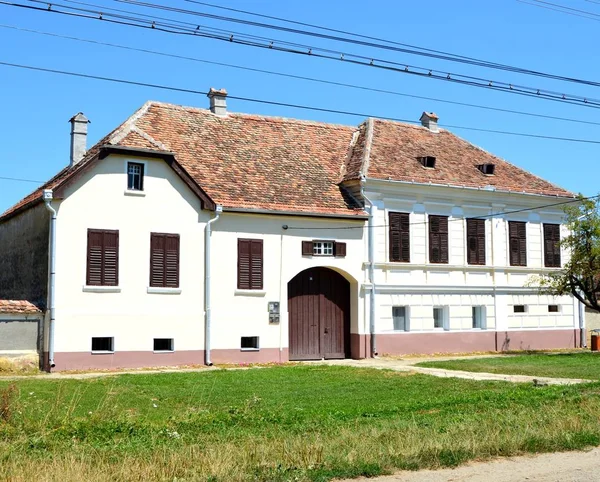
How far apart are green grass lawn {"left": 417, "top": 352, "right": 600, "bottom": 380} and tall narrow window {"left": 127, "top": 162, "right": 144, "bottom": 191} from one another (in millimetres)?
10678

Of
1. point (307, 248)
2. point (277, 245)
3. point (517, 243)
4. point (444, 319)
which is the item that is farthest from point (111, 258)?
point (517, 243)

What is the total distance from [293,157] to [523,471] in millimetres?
21970

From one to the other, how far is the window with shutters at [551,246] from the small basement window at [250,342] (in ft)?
45.5

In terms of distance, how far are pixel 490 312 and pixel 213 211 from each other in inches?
502

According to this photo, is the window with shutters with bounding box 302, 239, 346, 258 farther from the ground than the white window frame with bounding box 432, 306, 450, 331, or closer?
farther from the ground

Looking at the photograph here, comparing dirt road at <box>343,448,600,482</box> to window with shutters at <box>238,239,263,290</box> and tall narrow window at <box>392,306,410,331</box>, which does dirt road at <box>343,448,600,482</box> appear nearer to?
window with shutters at <box>238,239,263,290</box>

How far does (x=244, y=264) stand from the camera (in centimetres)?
2705

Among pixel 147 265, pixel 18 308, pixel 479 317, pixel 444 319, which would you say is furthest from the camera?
pixel 479 317

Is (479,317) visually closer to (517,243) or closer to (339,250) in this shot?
(517,243)

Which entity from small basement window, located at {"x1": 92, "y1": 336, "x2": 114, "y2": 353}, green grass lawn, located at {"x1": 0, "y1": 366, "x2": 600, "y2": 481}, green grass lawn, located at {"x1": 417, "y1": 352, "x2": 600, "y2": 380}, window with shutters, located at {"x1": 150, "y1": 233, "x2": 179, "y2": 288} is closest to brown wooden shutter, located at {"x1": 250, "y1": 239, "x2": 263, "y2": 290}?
window with shutters, located at {"x1": 150, "y1": 233, "x2": 179, "y2": 288}

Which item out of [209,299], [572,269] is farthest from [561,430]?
[572,269]

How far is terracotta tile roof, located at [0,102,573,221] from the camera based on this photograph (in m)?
27.4

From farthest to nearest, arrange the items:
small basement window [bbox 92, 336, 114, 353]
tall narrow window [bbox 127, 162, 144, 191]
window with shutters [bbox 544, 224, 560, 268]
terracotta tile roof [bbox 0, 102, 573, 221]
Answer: window with shutters [bbox 544, 224, 560, 268], terracotta tile roof [bbox 0, 102, 573, 221], tall narrow window [bbox 127, 162, 144, 191], small basement window [bbox 92, 336, 114, 353]

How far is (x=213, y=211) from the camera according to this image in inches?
1033
